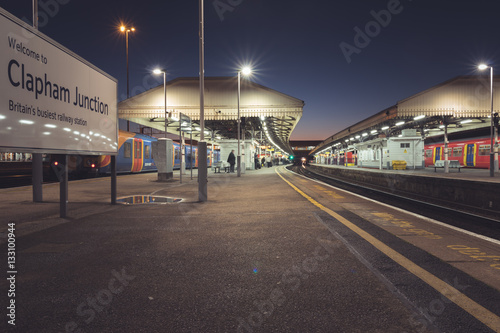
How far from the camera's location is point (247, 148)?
3247 cm

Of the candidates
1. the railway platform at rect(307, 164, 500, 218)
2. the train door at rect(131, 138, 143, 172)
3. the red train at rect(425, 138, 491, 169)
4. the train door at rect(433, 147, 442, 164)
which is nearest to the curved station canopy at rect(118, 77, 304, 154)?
the train door at rect(131, 138, 143, 172)

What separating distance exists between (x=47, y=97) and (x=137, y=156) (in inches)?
758

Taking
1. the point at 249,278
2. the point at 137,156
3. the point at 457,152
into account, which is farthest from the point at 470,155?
the point at 249,278

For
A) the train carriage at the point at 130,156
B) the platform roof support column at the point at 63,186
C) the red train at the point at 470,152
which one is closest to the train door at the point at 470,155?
the red train at the point at 470,152

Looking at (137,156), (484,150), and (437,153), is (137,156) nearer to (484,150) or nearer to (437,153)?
(484,150)

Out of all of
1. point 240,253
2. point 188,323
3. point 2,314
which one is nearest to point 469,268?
point 240,253

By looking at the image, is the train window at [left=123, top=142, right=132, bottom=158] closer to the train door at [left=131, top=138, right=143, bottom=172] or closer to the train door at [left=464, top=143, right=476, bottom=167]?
the train door at [left=131, top=138, right=143, bottom=172]

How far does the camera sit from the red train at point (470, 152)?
26.5 metres

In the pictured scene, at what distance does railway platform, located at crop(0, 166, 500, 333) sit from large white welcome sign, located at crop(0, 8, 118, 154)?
1.65 metres

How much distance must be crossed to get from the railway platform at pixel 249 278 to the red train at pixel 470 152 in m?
28.4

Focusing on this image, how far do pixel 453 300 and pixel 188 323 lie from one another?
214 cm

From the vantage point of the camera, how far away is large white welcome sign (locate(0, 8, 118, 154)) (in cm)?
443

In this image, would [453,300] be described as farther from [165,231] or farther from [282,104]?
[282,104]

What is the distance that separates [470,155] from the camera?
28.7 meters
